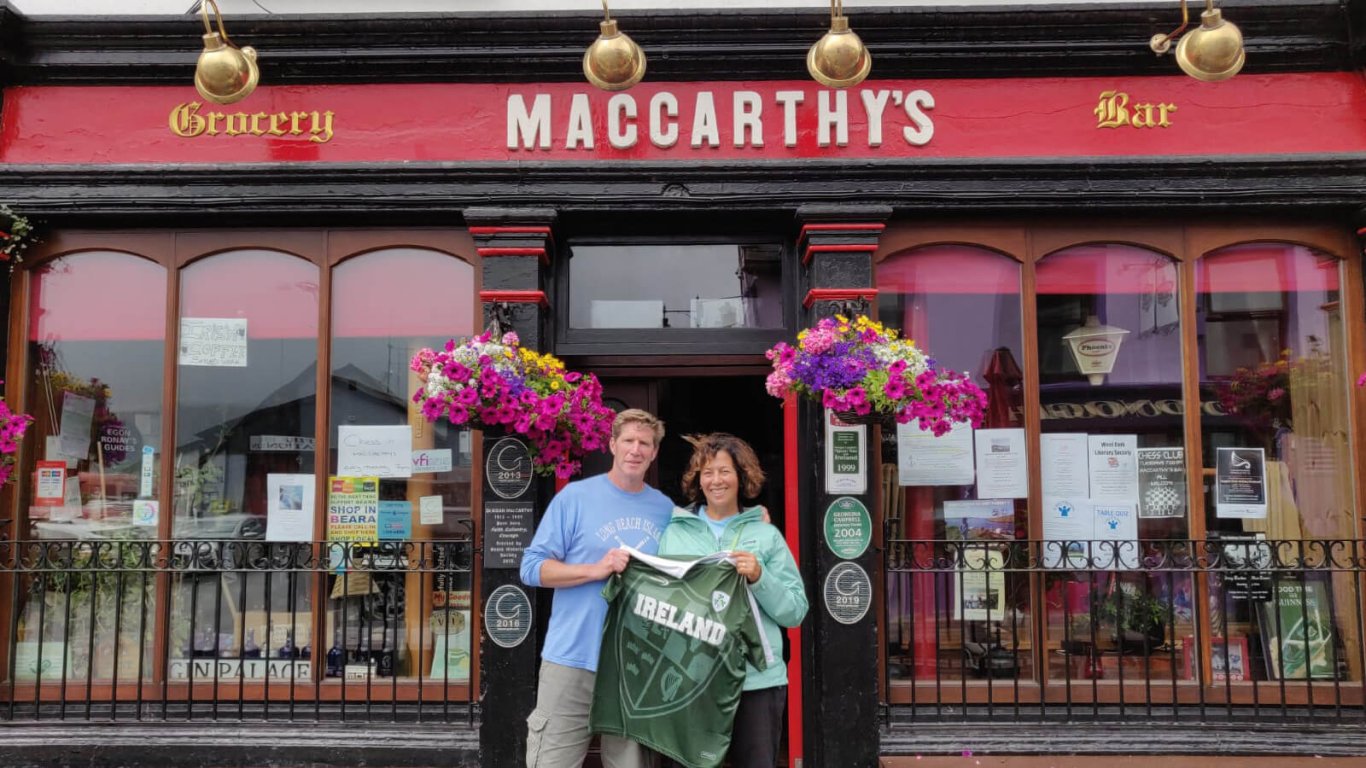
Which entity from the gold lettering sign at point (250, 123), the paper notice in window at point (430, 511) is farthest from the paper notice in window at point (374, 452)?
the gold lettering sign at point (250, 123)

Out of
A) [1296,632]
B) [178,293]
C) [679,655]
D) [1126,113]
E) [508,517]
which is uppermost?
[1126,113]

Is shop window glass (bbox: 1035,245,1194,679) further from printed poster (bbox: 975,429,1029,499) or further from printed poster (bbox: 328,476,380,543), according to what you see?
printed poster (bbox: 328,476,380,543)

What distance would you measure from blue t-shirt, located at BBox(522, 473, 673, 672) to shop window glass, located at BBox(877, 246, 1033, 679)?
6.40 ft

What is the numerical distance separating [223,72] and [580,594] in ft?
10.5

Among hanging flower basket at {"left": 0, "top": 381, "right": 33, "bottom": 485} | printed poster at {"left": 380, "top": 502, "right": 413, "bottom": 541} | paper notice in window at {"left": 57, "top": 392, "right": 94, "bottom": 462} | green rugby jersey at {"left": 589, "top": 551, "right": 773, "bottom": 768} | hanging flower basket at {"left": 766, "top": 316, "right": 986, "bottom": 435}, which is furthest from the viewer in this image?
paper notice in window at {"left": 57, "top": 392, "right": 94, "bottom": 462}

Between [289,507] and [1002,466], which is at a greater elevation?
[1002,466]

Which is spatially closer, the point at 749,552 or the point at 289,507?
the point at 749,552

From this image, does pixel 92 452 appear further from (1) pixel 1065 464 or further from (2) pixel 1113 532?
(2) pixel 1113 532

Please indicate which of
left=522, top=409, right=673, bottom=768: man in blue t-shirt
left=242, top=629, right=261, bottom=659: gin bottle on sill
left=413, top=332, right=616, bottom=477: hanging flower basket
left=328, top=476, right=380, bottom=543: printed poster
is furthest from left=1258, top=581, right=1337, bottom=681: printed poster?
left=242, top=629, right=261, bottom=659: gin bottle on sill

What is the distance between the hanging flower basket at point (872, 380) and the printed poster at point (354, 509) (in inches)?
99.7

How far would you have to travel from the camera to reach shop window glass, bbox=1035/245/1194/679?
5441 millimetres

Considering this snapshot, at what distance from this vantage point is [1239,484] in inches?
218

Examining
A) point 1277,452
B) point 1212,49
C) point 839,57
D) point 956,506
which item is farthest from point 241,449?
point 1277,452

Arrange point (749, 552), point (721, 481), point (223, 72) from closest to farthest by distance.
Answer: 1. point (749, 552)
2. point (721, 481)
3. point (223, 72)
